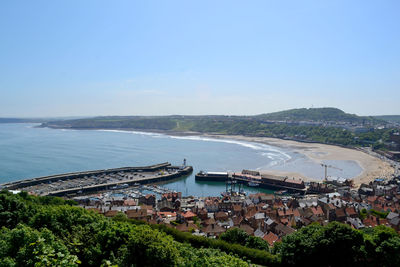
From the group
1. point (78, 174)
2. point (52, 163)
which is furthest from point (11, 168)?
point (78, 174)

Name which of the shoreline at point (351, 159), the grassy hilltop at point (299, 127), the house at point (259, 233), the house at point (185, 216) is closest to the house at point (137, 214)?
the house at point (185, 216)

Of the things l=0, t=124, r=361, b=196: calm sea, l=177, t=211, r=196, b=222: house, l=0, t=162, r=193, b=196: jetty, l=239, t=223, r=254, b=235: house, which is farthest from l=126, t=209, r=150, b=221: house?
l=0, t=162, r=193, b=196: jetty

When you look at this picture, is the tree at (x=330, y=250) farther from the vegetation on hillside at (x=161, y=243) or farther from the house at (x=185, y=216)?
the house at (x=185, y=216)

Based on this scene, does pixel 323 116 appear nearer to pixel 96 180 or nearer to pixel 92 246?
pixel 96 180

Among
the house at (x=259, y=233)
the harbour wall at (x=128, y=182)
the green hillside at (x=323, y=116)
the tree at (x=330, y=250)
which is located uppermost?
the green hillside at (x=323, y=116)

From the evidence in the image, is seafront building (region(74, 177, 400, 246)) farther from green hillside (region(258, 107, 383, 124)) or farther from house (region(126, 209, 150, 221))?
green hillside (region(258, 107, 383, 124))

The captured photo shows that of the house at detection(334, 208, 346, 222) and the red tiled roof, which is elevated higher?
the house at detection(334, 208, 346, 222)

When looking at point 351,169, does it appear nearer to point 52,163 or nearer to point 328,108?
point 52,163

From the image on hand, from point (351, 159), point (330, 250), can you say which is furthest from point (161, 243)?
point (351, 159)
